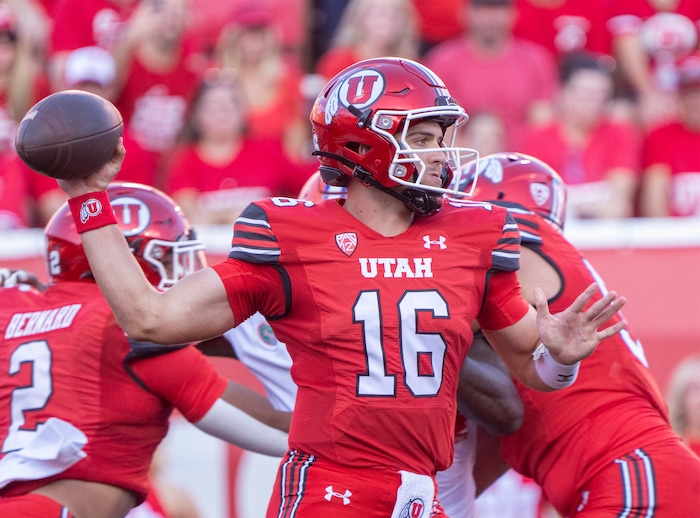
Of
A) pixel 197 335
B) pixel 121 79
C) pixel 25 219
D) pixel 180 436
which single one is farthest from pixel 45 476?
pixel 121 79

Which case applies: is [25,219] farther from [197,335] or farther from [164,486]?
[197,335]

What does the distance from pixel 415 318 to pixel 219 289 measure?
540 millimetres

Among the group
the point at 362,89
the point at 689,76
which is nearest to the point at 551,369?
the point at 362,89

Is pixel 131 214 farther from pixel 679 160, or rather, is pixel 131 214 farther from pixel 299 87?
pixel 679 160

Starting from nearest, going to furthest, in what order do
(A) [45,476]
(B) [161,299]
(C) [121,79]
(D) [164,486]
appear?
(B) [161,299]
(A) [45,476]
(D) [164,486]
(C) [121,79]

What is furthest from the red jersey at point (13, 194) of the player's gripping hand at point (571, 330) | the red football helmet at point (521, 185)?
the player's gripping hand at point (571, 330)

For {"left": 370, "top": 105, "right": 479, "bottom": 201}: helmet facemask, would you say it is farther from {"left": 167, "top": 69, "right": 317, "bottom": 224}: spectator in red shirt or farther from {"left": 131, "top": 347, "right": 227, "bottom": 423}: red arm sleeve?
{"left": 167, "top": 69, "right": 317, "bottom": 224}: spectator in red shirt

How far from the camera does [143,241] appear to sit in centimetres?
427

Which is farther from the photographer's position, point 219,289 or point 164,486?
point 164,486

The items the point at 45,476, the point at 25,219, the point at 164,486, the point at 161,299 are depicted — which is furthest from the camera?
the point at 25,219

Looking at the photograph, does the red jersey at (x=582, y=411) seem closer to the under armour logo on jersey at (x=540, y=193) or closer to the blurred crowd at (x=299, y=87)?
the under armour logo on jersey at (x=540, y=193)

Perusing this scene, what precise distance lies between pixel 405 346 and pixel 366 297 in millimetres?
171

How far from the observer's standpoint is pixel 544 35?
28.0 ft

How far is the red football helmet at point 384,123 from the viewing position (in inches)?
134
